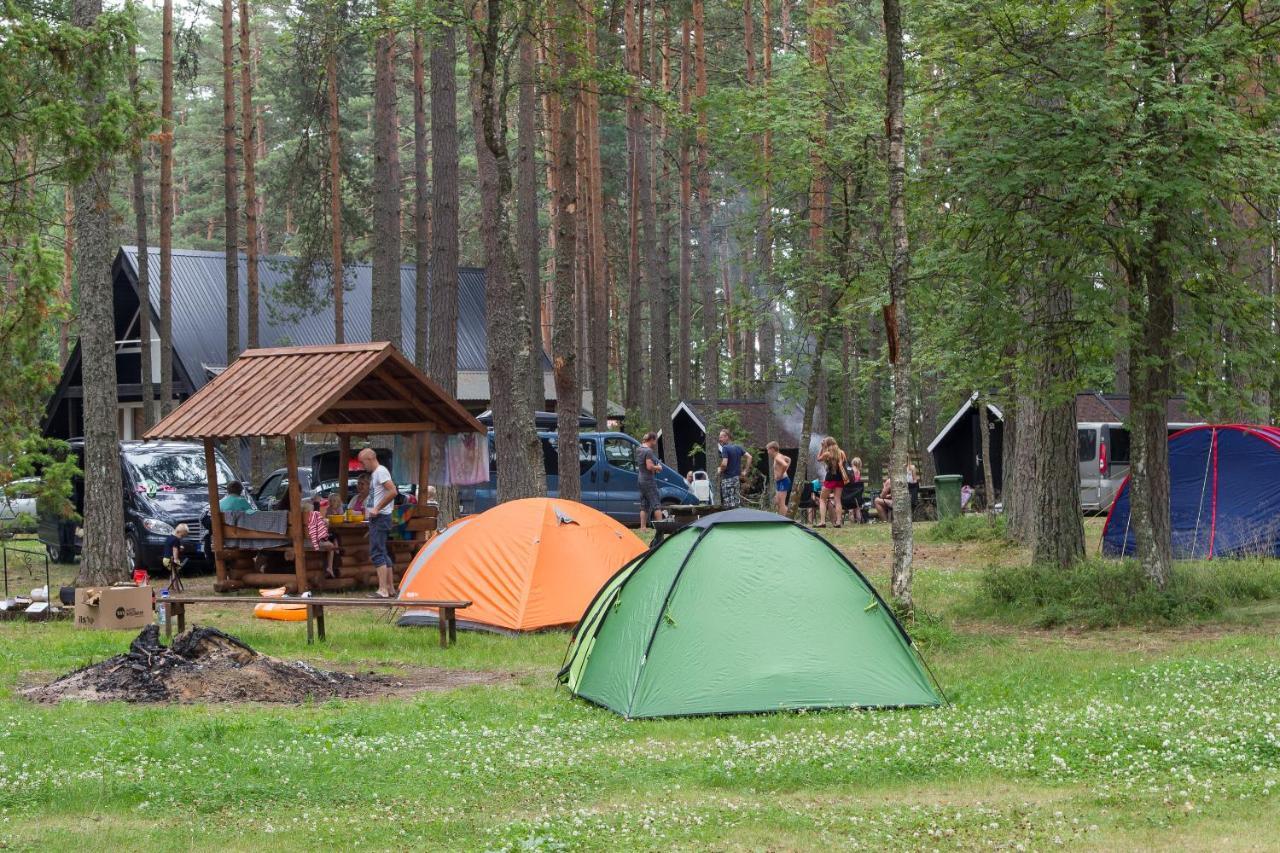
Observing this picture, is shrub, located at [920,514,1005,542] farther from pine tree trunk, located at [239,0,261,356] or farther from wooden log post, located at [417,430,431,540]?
pine tree trunk, located at [239,0,261,356]

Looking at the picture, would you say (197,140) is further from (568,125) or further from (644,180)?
(568,125)

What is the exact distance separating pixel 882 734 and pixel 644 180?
25321 millimetres

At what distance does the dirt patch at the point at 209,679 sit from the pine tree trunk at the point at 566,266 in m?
7.36

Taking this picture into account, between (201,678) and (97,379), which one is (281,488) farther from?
(201,678)

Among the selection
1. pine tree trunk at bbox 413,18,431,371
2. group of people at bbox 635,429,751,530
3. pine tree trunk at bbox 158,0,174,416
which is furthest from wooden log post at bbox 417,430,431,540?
pine tree trunk at bbox 158,0,174,416

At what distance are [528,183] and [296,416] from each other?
Result: 40.0ft

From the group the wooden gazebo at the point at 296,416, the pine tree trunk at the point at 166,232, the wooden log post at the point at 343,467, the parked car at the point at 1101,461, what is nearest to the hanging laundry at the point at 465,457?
the wooden gazebo at the point at 296,416

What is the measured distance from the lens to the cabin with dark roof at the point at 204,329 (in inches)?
1346

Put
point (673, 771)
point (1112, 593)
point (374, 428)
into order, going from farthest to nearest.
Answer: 1. point (374, 428)
2. point (1112, 593)
3. point (673, 771)

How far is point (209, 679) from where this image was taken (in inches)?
404

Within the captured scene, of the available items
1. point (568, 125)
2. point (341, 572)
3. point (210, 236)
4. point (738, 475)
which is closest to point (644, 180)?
point (738, 475)

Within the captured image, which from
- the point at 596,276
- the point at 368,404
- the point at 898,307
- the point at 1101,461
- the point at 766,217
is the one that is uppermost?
the point at 766,217

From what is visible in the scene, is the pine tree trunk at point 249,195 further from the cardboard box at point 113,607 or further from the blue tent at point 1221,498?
the blue tent at point 1221,498

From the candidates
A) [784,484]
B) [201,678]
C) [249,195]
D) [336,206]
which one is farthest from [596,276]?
[201,678]
